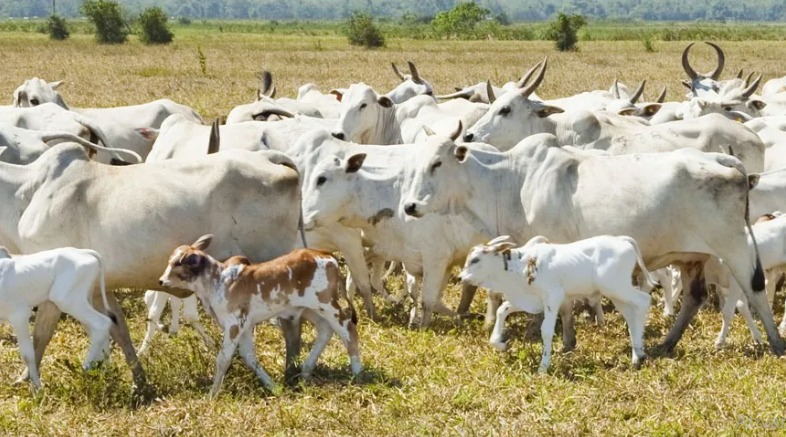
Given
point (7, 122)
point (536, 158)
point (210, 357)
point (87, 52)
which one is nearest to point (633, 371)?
point (536, 158)

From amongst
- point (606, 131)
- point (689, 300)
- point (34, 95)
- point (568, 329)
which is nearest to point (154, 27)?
point (34, 95)

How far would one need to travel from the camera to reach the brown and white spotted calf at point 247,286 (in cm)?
674

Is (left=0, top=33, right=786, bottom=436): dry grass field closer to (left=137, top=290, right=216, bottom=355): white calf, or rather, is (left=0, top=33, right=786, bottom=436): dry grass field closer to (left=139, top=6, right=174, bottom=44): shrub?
(left=137, top=290, right=216, bottom=355): white calf

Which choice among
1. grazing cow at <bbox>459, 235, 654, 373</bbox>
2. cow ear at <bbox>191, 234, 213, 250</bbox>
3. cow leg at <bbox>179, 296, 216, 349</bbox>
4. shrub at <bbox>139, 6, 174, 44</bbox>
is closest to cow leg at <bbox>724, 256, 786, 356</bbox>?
grazing cow at <bbox>459, 235, 654, 373</bbox>

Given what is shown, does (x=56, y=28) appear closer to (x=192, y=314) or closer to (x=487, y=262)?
(x=192, y=314)

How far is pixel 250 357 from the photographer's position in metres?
6.85

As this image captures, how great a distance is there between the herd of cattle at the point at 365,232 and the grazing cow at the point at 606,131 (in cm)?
9

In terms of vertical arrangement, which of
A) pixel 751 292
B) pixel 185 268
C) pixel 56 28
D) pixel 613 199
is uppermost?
pixel 613 199

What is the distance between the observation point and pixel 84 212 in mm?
7250

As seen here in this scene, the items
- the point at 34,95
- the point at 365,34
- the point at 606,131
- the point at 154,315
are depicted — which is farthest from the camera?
the point at 365,34

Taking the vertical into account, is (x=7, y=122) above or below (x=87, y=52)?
above

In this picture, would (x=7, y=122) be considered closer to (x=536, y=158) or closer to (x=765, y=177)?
(x=536, y=158)

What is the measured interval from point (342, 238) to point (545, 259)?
2.35 m

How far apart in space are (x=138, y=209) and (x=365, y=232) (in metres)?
2.28
